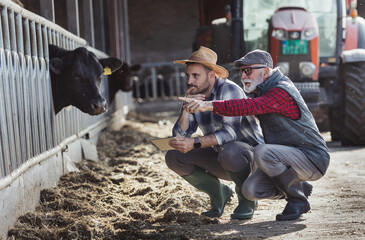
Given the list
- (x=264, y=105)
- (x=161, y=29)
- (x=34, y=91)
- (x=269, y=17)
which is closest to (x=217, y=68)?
(x=264, y=105)

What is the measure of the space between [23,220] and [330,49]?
6.50 meters

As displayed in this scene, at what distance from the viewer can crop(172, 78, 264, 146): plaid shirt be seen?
447 cm

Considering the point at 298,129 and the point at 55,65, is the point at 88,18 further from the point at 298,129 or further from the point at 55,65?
the point at 298,129

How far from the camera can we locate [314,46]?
8961 millimetres

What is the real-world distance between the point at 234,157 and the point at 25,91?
176 centimetres

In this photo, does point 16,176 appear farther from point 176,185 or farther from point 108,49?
point 108,49

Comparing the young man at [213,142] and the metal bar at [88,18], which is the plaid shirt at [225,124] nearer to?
the young man at [213,142]

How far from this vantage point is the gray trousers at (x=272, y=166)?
431 cm

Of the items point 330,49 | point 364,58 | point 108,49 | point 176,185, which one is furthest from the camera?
point 108,49

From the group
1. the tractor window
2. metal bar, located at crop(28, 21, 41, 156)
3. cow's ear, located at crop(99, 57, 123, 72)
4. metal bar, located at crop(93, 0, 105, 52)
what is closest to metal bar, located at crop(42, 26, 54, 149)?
metal bar, located at crop(28, 21, 41, 156)

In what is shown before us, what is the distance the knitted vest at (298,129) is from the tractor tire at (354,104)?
13.6 ft

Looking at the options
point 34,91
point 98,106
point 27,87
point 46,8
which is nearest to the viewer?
point 27,87

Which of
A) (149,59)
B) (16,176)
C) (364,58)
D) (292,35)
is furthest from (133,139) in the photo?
(149,59)

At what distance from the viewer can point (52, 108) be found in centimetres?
588
